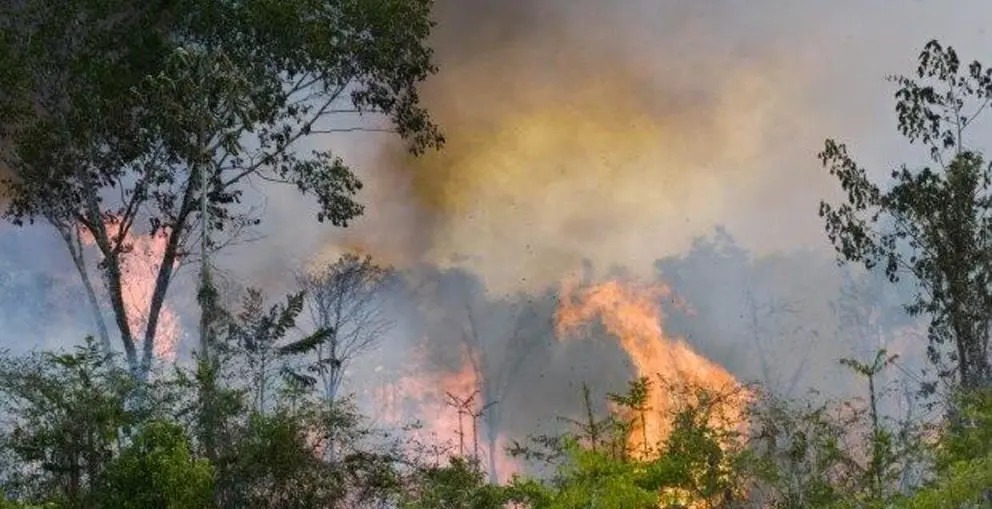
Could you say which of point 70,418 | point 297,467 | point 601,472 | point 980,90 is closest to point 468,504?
point 297,467

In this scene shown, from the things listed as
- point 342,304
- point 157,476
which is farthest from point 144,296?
point 157,476

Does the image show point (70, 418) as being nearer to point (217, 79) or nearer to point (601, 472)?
point (217, 79)

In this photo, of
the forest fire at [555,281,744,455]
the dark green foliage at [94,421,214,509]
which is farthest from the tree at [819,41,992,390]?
the forest fire at [555,281,744,455]

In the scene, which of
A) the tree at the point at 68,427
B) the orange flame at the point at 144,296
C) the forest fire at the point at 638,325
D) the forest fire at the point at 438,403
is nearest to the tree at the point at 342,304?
the orange flame at the point at 144,296

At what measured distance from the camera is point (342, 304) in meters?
41.8

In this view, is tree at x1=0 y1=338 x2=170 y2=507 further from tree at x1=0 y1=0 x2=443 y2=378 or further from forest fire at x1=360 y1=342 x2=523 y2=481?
forest fire at x1=360 y1=342 x2=523 y2=481

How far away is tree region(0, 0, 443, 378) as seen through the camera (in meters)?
22.2

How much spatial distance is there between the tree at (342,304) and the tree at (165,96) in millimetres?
16403

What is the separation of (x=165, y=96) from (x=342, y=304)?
21588 millimetres

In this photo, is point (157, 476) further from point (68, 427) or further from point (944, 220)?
point (944, 220)

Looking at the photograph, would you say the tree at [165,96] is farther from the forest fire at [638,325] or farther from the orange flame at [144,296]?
the forest fire at [638,325]

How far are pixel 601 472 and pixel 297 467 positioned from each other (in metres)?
6.21

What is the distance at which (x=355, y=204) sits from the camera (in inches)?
965

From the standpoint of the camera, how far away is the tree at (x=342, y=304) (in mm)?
41125
